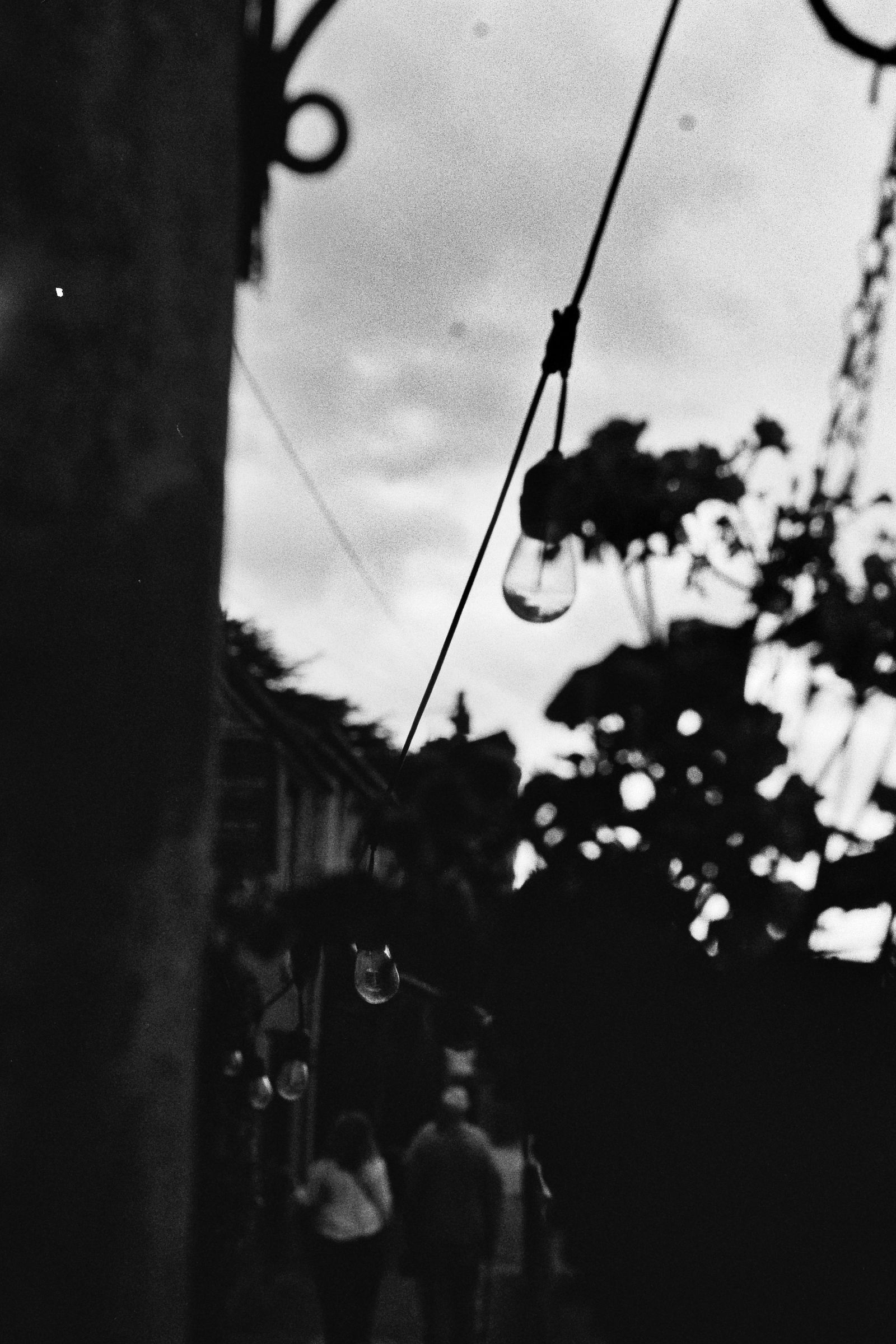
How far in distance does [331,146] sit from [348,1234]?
5.17 meters

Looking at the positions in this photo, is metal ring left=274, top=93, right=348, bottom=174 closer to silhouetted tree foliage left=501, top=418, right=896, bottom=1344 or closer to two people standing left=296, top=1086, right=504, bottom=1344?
silhouetted tree foliage left=501, top=418, right=896, bottom=1344

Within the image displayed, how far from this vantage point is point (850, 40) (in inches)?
73.3

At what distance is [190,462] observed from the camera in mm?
3344

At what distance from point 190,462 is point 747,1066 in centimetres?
207

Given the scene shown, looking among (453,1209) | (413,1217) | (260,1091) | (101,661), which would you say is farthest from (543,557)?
(413,1217)

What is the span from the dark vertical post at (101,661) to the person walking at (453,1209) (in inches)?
145

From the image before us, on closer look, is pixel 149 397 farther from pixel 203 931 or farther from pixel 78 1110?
pixel 78 1110

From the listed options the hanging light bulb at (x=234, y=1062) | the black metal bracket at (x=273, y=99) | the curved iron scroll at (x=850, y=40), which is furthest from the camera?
the hanging light bulb at (x=234, y=1062)

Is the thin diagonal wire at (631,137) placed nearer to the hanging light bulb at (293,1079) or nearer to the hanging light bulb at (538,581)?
the hanging light bulb at (538,581)

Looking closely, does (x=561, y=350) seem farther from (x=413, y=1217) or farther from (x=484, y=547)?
(x=413, y=1217)

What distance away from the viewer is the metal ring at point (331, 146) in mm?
3824

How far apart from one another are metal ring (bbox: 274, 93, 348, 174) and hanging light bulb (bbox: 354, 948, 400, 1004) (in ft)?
8.26

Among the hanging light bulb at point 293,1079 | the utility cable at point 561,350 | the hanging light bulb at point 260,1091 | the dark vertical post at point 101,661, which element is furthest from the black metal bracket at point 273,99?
the hanging light bulb at point 260,1091

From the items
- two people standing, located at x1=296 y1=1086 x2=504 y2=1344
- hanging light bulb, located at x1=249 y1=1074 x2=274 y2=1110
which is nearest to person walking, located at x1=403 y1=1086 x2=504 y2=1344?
two people standing, located at x1=296 y1=1086 x2=504 y2=1344
